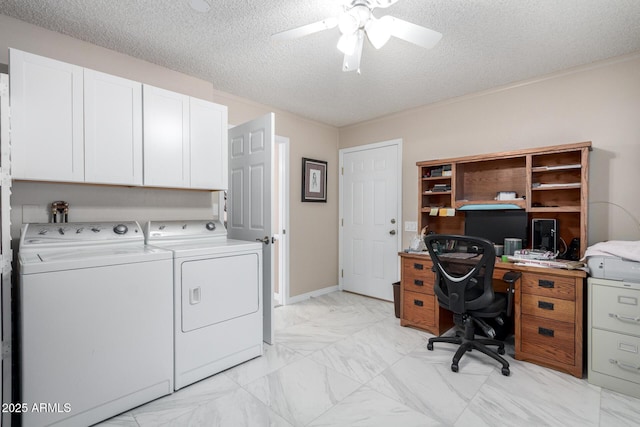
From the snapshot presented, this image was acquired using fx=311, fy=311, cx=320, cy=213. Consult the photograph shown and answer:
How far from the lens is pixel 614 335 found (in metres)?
2.00

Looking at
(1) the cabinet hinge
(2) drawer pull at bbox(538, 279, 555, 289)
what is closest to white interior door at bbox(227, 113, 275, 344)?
(1) the cabinet hinge

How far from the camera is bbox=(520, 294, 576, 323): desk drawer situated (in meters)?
2.19

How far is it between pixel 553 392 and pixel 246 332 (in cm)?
211

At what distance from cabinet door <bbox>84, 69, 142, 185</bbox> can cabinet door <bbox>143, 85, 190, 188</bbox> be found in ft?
0.18

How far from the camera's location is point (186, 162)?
8.18 feet

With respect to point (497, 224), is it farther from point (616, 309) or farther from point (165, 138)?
point (165, 138)

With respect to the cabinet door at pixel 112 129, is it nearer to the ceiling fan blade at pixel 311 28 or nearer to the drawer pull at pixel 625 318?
the ceiling fan blade at pixel 311 28

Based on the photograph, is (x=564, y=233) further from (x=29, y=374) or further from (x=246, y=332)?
(x=29, y=374)

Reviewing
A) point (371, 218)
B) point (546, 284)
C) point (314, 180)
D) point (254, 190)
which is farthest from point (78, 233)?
point (546, 284)

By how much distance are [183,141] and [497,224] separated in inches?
113

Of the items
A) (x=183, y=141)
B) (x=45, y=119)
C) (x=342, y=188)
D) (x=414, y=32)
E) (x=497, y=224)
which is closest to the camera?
(x=414, y=32)

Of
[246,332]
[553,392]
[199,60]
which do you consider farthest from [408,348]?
[199,60]

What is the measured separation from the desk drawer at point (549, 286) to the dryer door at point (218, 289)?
2077mm

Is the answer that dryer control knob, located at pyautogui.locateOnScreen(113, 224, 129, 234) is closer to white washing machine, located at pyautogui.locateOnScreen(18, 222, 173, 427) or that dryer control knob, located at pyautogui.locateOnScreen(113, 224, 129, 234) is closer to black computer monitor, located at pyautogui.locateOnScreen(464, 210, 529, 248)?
white washing machine, located at pyautogui.locateOnScreen(18, 222, 173, 427)
